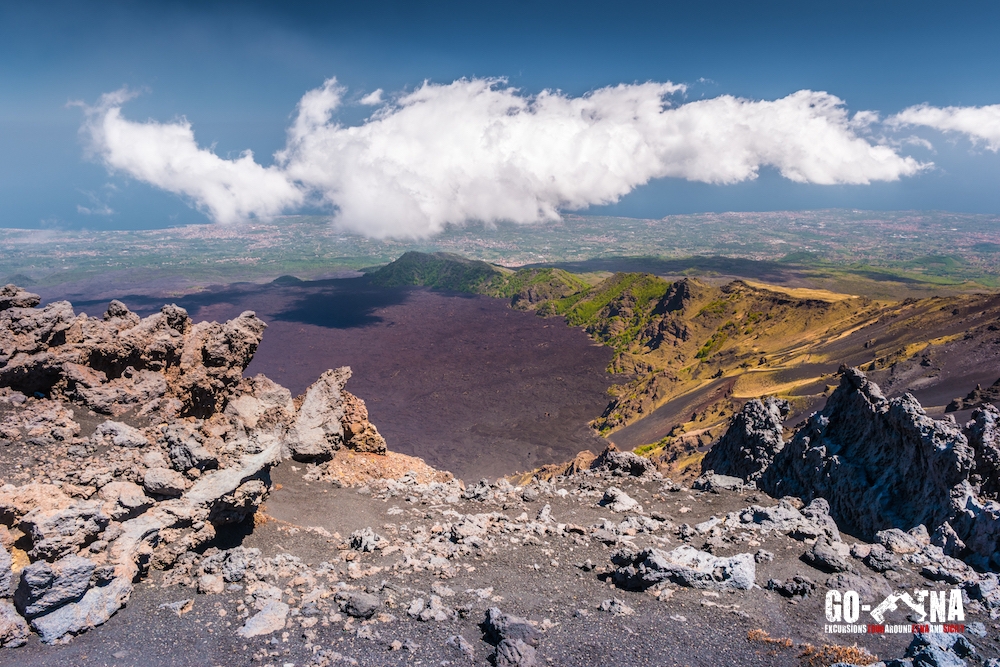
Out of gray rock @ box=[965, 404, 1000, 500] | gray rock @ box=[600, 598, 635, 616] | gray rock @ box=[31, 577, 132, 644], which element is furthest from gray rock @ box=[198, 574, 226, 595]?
gray rock @ box=[965, 404, 1000, 500]

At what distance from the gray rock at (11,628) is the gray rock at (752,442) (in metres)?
18.8

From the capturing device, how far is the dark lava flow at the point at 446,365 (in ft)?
155

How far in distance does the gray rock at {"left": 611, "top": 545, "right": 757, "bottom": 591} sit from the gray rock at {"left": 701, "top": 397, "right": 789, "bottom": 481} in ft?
33.3

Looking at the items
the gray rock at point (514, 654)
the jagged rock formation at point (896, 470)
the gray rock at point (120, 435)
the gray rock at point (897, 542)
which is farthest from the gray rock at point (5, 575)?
the jagged rock formation at point (896, 470)

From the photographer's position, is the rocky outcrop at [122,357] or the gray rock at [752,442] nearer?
the rocky outcrop at [122,357]

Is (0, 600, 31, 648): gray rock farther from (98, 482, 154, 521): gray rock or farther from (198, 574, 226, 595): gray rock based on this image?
(198, 574, 226, 595): gray rock

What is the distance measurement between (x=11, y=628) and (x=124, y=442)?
5154 mm

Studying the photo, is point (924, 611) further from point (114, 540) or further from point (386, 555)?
point (114, 540)

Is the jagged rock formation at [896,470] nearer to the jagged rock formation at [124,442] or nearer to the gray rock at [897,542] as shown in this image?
the gray rock at [897,542]

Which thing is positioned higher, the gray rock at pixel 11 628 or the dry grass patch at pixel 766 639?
the gray rock at pixel 11 628

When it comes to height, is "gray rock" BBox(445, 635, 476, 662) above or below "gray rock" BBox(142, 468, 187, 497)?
below

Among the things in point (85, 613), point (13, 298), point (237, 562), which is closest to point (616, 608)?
point (237, 562)

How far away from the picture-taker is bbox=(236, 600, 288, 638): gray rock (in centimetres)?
677

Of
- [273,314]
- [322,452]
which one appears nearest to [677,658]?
[322,452]
